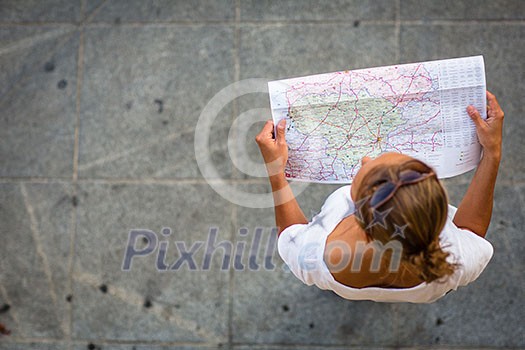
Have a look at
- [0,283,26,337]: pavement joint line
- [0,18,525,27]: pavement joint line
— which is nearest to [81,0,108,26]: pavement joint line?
[0,18,525,27]: pavement joint line

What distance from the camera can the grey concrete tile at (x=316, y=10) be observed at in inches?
124

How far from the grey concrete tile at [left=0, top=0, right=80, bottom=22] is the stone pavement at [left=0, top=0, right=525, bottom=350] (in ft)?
0.04

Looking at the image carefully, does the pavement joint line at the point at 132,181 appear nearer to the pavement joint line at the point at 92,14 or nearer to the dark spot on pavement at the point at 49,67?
the dark spot on pavement at the point at 49,67

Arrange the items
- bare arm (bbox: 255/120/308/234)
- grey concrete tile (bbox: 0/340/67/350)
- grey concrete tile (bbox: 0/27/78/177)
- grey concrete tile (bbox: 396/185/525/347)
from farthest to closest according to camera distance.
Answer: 1. grey concrete tile (bbox: 0/27/78/177)
2. grey concrete tile (bbox: 0/340/67/350)
3. grey concrete tile (bbox: 396/185/525/347)
4. bare arm (bbox: 255/120/308/234)

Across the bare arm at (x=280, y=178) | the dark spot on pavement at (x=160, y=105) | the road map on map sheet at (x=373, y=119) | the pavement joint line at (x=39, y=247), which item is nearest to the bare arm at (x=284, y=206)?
the bare arm at (x=280, y=178)

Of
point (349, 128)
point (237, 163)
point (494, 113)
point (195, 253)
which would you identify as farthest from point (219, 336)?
point (494, 113)

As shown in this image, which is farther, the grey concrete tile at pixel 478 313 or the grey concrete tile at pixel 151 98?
the grey concrete tile at pixel 151 98

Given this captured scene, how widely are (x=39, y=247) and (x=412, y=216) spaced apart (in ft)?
8.10

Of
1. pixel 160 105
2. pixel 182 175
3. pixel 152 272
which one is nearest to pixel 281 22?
pixel 160 105

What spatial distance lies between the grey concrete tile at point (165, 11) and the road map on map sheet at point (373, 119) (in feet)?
4.38

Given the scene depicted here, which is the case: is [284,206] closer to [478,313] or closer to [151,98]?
[151,98]

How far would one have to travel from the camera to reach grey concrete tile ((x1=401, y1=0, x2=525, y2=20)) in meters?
3.13

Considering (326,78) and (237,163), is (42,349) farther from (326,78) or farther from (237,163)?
(326,78)

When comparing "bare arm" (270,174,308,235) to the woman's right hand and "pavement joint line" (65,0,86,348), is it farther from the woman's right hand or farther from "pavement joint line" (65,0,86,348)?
"pavement joint line" (65,0,86,348)
